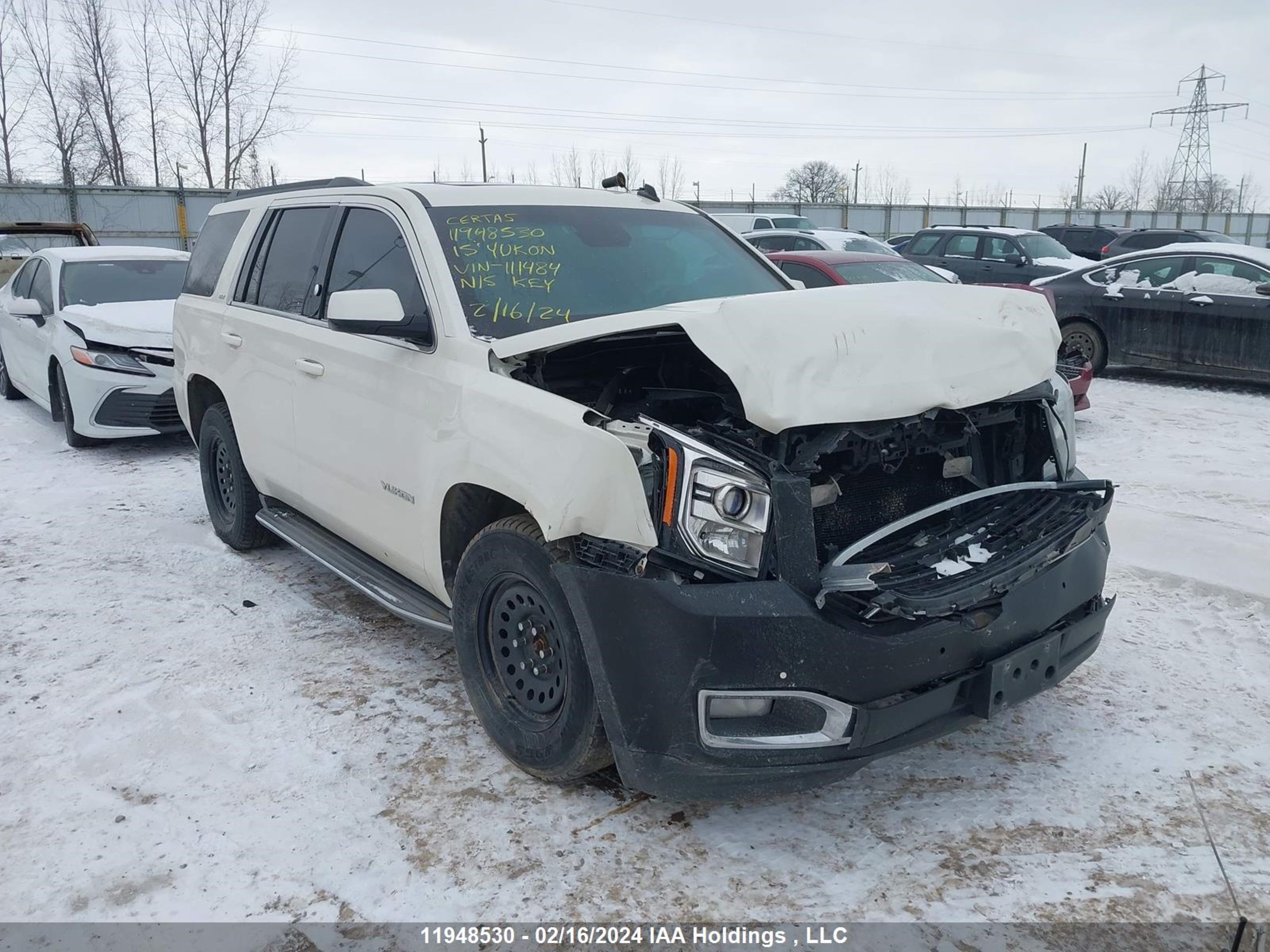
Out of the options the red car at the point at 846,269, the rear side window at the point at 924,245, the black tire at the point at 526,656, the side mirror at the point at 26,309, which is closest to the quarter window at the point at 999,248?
the rear side window at the point at 924,245

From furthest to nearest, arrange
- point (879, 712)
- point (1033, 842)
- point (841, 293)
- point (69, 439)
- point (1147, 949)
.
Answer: point (69, 439) < point (841, 293) < point (1033, 842) < point (879, 712) < point (1147, 949)

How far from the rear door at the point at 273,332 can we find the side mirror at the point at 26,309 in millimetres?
4245

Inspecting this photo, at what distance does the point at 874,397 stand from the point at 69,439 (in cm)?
783

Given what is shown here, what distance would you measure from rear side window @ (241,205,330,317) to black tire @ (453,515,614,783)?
182cm

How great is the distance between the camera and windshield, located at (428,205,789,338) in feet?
11.6

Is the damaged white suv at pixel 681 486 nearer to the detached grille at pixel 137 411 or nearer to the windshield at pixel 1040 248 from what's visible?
the detached grille at pixel 137 411

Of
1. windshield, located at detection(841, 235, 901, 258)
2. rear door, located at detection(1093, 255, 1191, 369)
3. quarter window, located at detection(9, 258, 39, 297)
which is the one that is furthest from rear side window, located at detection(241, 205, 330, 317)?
windshield, located at detection(841, 235, 901, 258)

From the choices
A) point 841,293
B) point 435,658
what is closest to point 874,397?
point 841,293

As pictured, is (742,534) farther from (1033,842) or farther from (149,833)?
(149,833)

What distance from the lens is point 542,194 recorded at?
13.8 feet

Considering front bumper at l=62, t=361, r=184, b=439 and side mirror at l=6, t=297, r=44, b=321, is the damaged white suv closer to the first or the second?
front bumper at l=62, t=361, r=184, b=439

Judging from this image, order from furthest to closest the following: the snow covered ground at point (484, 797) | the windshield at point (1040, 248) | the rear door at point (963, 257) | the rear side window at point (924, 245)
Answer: the rear side window at point (924, 245) < the rear door at point (963, 257) < the windshield at point (1040, 248) < the snow covered ground at point (484, 797)

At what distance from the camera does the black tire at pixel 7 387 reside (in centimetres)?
1045

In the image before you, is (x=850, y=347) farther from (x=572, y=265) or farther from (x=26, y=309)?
(x=26, y=309)
